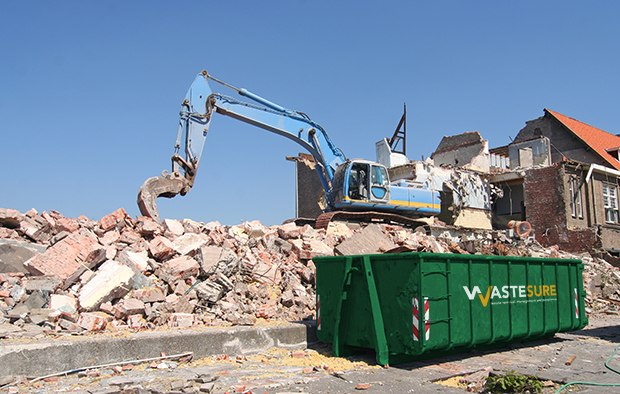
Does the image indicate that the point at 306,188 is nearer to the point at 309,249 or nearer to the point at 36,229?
the point at 309,249

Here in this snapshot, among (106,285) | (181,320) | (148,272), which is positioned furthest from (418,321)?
(148,272)

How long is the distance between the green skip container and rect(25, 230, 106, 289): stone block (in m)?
4.09

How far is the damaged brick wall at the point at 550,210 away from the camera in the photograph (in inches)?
780

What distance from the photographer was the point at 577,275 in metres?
8.84

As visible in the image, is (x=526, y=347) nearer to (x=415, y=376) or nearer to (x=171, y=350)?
(x=415, y=376)

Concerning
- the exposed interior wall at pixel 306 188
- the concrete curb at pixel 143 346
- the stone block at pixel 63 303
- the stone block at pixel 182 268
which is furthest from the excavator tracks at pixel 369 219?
the exposed interior wall at pixel 306 188

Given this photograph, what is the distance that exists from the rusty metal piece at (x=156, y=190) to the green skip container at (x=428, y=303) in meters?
5.85

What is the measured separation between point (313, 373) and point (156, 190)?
766 centimetres

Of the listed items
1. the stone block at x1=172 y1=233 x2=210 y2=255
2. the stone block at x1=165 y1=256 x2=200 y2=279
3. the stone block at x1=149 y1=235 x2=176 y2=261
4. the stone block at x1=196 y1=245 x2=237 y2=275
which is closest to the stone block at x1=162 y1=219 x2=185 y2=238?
the stone block at x1=172 y1=233 x2=210 y2=255

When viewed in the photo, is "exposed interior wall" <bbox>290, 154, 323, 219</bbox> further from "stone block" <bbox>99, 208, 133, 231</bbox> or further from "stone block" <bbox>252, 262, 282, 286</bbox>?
"stone block" <bbox>252, 262, 282, 286</bbox>

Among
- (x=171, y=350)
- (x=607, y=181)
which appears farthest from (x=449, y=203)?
(x=171, y=350)

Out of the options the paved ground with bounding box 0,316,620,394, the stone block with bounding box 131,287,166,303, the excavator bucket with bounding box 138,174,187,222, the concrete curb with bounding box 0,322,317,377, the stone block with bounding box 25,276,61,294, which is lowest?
the paved ground with bounding box 0,316,620,394

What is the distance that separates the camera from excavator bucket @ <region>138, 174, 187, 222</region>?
11789 millimetres

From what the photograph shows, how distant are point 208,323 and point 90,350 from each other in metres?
2.15
